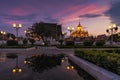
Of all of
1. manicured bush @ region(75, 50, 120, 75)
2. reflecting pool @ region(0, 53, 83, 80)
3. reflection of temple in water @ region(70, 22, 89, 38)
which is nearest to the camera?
manicured bush @ region(75, 50, 120, 75)

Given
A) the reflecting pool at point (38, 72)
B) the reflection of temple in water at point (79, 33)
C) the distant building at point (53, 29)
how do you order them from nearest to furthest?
1. the reflecting pool at point (38, 72)
2. the distant building at point (53, 29)
3. the reflection of temple in water at point (79, 33)

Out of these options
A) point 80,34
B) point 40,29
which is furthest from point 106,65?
point 80,34

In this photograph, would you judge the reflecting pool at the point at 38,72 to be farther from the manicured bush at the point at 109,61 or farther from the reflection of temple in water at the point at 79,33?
the reflection of temple in water at the point at 79,33

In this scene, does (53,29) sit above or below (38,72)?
above

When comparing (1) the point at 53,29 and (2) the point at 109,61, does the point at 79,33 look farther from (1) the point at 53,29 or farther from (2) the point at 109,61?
(2) the point at 109,61

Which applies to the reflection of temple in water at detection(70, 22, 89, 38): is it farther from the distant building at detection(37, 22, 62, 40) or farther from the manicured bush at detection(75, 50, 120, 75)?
the manicured bush at detection(75, 50, 120, 75)

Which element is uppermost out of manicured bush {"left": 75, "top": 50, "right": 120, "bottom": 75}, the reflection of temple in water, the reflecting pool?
the reflection of temple in water

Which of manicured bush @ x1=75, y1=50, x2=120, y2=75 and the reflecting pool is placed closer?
manicured bush @ x1=75, y1=50, x2=120, y2=75

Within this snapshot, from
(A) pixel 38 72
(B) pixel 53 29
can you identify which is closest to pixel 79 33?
(B) pixel 53 29

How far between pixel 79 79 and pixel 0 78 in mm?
4325

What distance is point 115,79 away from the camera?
7.21 m

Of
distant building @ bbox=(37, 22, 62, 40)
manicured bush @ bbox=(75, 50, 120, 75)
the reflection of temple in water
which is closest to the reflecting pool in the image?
manicured bush @ bbox=(75, 50, 120, 75)

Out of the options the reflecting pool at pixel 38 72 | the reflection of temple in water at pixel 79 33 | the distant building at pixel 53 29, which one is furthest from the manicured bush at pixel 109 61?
the reflection of temple in water at pixel 79 33

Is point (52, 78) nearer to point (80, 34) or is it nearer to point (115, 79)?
point (115, 79)
